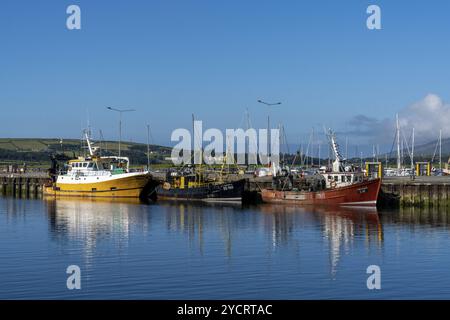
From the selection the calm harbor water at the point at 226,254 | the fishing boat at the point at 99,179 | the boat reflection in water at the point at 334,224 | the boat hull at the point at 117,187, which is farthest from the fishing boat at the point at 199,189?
the calm harbor water at the point at 226,254

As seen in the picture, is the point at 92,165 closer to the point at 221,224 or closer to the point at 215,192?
the point at 215,192

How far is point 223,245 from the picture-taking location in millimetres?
46969

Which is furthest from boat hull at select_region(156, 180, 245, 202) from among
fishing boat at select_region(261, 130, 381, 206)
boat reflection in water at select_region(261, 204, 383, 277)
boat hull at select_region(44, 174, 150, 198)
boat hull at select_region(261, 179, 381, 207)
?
boat hull at select_region(261, 179, 381, 207)

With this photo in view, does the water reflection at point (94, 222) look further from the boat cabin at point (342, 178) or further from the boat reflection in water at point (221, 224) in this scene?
the boat cabin at point (342, 178)

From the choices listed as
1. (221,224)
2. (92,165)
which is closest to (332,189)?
(221,224)

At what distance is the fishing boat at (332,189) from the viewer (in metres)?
77.9

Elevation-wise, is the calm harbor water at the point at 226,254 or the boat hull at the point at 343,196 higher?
the boat hull at the point at 343,196

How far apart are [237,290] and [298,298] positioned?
2.92 meters

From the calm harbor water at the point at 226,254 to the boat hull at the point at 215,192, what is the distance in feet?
56.6
